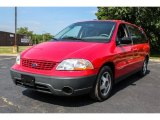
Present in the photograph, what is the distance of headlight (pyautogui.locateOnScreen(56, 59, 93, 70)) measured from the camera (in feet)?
14.5

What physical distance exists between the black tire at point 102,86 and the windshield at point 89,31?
27.4 inches

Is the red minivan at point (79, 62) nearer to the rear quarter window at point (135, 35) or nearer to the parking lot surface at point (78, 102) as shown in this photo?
the parking lot surface at point (78, 102)

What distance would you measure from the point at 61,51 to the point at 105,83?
1127mm

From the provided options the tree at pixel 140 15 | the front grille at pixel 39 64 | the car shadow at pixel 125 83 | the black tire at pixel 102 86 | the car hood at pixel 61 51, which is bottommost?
the car shadow at pixel 125 83

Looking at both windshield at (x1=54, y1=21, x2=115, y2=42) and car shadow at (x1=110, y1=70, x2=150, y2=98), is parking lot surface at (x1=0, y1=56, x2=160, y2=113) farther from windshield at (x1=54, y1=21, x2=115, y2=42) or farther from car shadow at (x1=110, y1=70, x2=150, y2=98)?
windshield at (x1=54, y1=21, x2=115, y2=42)

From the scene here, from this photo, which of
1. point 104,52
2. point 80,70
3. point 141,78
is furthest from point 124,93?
point 141,78

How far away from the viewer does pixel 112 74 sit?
5.34m

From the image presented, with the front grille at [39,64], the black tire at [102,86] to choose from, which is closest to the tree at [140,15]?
the black tire at [102,86]

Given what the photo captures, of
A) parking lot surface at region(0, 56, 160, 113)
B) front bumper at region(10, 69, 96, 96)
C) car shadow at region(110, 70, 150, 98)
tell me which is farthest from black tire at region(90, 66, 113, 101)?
car shadow at region(110, 70, 150, 98)

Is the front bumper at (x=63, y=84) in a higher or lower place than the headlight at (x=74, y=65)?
lower

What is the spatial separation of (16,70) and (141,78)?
433 cm

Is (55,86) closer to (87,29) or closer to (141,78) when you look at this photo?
(87,29)

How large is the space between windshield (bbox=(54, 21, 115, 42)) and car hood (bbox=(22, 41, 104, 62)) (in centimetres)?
38

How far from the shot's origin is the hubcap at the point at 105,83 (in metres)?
5.02
